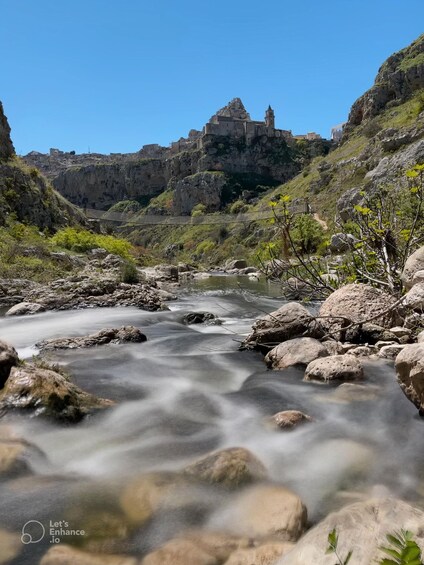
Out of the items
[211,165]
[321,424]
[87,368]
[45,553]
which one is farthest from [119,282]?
[211,165]

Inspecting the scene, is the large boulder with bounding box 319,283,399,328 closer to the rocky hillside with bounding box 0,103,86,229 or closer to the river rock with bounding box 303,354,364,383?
the river rock with bounding box 303,354,364,383

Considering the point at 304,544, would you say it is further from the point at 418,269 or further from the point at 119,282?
the point at 119,282

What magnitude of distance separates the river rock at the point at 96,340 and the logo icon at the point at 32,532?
20.3 ft

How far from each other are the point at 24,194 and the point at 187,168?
107 m

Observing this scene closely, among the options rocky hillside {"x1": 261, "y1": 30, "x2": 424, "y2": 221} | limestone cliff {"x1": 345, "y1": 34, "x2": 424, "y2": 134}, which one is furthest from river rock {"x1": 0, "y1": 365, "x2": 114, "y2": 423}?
limestone cliff {"x1": 345, "y1": 34, "x2": 424, "y2": 134}

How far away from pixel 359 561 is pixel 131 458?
2736 millimetres

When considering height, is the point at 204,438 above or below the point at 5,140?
below

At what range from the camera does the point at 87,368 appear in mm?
7656

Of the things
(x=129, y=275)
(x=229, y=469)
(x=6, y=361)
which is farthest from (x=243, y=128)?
(x=229, y=469)

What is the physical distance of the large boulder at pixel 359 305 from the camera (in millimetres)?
8281

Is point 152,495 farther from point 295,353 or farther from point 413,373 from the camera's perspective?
point 295,353

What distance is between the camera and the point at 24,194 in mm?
31859

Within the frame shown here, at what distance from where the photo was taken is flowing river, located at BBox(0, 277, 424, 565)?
143 inches

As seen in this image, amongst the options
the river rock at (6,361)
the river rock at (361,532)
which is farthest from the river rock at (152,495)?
the river rock at (6,361)
